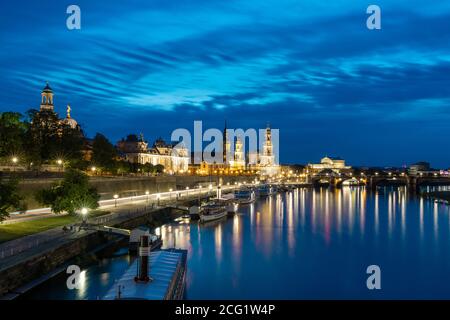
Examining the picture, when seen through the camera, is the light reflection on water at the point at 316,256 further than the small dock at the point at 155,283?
Yes

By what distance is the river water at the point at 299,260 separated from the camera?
25.4 m

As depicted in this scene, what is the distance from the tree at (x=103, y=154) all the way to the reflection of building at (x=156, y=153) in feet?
163

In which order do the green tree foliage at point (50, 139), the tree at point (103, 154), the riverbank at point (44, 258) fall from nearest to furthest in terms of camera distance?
the riverbank at point (44, 258) → the green tree foliage at point (50, 139) → the tree at point (103, 154)

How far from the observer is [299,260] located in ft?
110

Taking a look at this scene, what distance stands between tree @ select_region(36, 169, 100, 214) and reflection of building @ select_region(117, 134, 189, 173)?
303 feet

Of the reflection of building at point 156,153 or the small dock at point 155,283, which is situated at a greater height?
the reflection of building at point 156,153

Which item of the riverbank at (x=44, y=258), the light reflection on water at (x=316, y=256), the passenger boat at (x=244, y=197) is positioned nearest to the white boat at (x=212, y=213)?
the light reflection on water at (x=316, y=256)

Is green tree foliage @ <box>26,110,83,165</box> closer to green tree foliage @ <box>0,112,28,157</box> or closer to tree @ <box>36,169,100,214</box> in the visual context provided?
green tree foliage @ <box>0,112,28,157</box>

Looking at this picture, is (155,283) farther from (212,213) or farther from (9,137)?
(212,213)

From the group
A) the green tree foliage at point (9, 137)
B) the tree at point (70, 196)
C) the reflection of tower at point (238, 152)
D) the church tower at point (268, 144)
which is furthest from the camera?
the church tower at point (268, 144)

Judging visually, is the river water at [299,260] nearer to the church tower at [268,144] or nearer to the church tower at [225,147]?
the church tower at [225,147]

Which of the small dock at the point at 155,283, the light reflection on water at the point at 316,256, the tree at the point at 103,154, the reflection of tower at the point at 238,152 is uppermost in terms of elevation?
the reflection of tower at the point at 238,152

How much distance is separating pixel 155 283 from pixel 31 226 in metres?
15.4
